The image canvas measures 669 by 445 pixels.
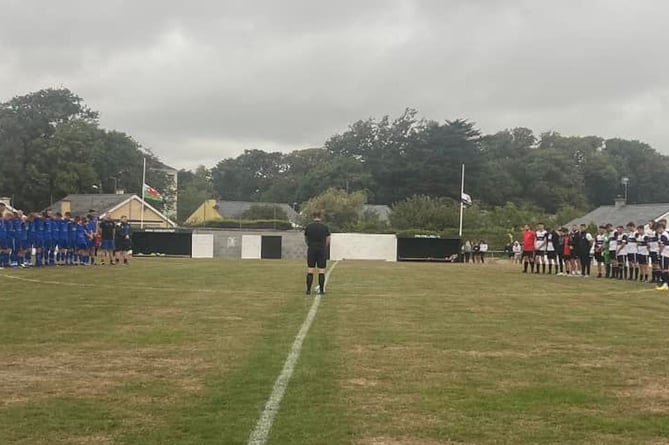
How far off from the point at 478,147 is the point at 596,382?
280 feet

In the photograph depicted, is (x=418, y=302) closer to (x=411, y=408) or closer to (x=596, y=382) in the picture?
(x=596, y=382)

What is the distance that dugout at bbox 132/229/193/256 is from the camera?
4578 centimetres

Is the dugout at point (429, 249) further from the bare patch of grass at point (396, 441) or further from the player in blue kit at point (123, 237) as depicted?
the bare patch of grass at point (396, 441)

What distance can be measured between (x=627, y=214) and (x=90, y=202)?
2011 inches

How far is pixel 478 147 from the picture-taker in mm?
90875

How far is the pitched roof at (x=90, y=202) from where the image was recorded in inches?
2817

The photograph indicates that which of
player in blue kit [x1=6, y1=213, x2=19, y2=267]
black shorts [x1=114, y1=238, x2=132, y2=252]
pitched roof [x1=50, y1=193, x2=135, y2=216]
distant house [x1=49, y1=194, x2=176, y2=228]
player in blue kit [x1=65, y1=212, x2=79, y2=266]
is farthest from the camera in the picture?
pitched roof [x1=50, y1=193, x2=135, y2=216]

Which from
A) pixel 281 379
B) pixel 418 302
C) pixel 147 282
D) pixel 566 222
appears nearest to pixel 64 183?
pixel 566 222

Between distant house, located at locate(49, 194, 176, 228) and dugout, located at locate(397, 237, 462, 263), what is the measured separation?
32387mm

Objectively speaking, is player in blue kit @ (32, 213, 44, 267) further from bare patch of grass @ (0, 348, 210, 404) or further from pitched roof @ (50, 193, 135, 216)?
pitched roof @ (50, 193, 135, 216)

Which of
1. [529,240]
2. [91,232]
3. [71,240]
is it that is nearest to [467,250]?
[529,240]

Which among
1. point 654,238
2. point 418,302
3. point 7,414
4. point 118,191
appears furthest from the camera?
point 118,191

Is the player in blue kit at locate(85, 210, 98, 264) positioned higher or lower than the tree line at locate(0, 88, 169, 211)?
lower

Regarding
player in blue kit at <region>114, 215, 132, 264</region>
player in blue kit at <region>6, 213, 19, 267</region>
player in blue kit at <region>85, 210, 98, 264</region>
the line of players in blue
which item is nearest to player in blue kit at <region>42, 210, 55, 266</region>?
the line of players in blue
